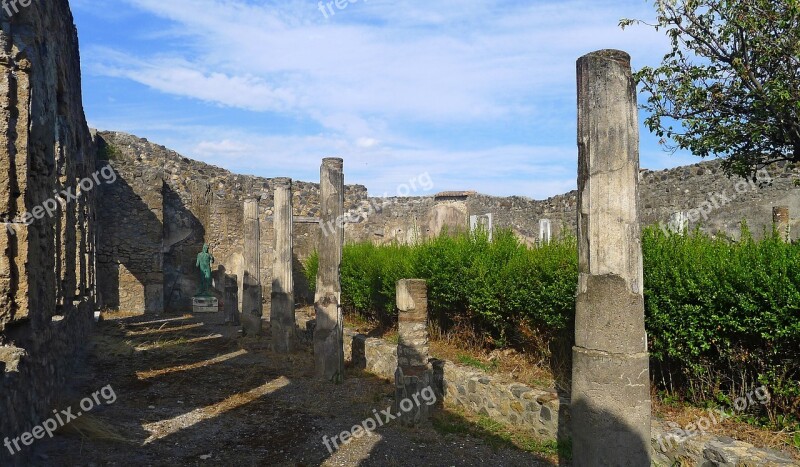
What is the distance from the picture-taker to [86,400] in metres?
7.21

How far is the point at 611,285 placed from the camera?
3914 mm

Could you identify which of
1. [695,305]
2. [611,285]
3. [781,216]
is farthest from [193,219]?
[611,285]

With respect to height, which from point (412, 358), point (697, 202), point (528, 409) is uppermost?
point (697, 202)

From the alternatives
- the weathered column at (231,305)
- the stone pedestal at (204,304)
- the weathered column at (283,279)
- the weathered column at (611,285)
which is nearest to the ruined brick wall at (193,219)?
the stone pedestal at (204,304)

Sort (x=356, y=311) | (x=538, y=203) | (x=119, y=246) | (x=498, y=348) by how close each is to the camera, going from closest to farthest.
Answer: (x=498, y=348) → (x=356, y=311) → (x=538, y=203) → (x=119, y=246)

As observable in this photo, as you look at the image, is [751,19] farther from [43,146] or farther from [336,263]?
[43,146]

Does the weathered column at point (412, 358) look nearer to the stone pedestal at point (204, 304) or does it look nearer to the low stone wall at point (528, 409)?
the low stone wall at point (528, 409)

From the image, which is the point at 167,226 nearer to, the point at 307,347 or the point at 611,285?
the point at 307,347

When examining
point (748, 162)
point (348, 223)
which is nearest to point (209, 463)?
point (748, 162)

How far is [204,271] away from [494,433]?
14.4m

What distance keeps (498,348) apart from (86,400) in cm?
538

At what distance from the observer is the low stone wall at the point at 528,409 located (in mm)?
4304

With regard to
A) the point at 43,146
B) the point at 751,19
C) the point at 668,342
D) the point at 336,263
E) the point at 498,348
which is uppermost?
the point at 751,19

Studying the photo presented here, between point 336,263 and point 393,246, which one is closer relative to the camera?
point 336,263
